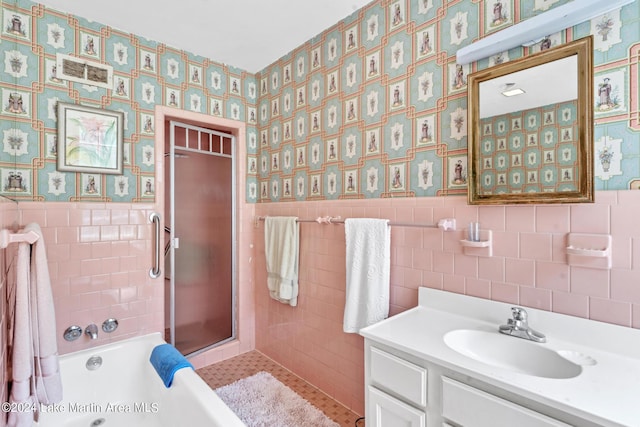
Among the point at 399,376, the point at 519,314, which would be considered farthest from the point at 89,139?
the point at 519,314

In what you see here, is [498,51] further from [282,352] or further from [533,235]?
[282,352]

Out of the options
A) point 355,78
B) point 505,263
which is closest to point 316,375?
point 505,263

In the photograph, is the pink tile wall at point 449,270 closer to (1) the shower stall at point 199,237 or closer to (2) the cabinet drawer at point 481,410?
(1) the shower stall at point 199,237

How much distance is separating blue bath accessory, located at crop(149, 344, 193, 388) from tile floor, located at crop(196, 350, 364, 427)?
597mm

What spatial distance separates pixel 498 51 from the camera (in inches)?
53.8

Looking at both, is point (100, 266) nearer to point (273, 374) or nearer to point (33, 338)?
point (33, 338)

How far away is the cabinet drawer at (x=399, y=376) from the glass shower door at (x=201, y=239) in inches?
74.4

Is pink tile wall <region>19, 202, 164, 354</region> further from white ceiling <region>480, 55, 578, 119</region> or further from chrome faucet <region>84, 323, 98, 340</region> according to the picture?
white ceiling <region>480, 55, 578, 119</region>

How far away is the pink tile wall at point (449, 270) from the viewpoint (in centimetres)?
112

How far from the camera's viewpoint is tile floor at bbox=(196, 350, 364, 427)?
1992 mm

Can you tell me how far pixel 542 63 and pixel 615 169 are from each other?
0.51 metres

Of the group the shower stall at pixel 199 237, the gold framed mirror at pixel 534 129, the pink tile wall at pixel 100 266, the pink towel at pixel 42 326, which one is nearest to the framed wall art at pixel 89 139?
the pink tile wall at pixel 100 266

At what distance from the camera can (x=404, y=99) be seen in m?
1.75

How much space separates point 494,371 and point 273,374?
198 cm
